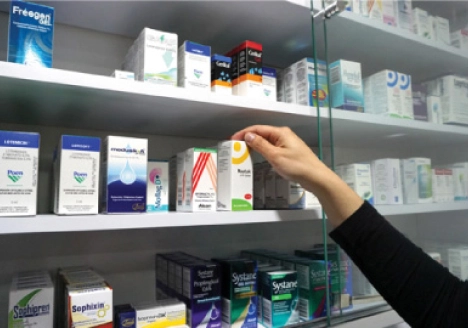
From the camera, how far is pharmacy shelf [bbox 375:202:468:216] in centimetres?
117

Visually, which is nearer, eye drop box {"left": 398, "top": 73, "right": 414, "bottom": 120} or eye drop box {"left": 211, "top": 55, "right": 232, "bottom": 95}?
eye drop box {"left": 211, "top": 55, "right": 232, "bottom": 95}

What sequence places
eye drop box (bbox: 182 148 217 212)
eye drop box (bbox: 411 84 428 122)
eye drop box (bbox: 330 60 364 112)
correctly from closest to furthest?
1. eye drop box (bbox: 182 148 217 212)
2. eye drop box (bbox: 330 60 364 112)
3. eye drop box (bbox: 411 84 428 122)

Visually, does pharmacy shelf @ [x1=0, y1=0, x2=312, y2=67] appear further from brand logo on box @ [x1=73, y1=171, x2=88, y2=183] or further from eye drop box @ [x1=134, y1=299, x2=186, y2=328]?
eye drop box @ [x1=134, y1=299, x2=186, y2=328]

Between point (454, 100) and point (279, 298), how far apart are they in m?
1.09

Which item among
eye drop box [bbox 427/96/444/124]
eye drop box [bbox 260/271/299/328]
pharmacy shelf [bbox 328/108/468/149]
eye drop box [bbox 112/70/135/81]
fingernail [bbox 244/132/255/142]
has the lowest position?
eye drop box [bbox 260/271/299/328]

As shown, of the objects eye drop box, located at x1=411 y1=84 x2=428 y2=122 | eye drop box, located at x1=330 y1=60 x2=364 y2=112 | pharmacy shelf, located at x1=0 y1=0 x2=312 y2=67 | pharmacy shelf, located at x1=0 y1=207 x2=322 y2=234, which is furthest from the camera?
eye drop box, located at x1=411 y1=84 x2=428 y2=122

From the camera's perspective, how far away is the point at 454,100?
140cm

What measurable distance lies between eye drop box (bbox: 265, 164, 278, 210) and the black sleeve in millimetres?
311

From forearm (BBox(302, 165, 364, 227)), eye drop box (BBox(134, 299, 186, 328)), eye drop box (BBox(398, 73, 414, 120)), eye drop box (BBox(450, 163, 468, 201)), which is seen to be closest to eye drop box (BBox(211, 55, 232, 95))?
forearm (BBox(302, 165, 364, 227))

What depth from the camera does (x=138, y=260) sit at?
1146 mm

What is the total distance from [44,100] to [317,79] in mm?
770

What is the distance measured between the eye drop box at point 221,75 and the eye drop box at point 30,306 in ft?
2.09

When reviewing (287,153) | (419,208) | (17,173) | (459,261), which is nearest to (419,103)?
(419,208)

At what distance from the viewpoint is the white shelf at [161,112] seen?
0.74 meters
